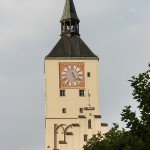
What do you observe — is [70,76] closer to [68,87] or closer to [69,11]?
[68,87]

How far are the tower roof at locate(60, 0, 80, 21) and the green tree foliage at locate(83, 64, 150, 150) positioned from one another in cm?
4713

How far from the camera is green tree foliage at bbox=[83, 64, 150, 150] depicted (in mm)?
33062

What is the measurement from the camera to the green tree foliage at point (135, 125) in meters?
33.1

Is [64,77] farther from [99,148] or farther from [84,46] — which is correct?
[99,148]

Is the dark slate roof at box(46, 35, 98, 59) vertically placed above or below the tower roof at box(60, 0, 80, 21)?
below

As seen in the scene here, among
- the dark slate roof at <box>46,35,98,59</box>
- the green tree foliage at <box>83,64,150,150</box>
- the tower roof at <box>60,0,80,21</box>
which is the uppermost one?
the tower roof at <box>60,0,80,21</box>

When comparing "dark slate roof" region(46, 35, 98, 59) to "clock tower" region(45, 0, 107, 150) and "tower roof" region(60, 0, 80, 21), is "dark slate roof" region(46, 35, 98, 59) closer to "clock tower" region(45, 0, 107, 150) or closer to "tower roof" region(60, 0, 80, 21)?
"clock tower" region(45, 0, 107, 150)

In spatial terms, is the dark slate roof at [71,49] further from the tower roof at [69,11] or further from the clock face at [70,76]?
the tower roof at [69,11]

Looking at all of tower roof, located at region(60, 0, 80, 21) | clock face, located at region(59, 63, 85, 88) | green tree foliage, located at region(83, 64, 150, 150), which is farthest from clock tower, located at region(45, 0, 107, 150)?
green tree foliage, located at region(83, 64, 150, 150)

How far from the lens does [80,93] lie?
76438 millimetres

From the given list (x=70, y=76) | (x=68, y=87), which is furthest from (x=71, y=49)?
(x=68, y=87)

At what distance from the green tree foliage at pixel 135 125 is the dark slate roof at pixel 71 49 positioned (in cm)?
4267

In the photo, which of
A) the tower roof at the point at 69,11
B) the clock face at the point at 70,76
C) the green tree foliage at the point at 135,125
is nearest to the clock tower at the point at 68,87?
the clock face at the point at 70,76

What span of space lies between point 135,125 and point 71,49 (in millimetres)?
44579
